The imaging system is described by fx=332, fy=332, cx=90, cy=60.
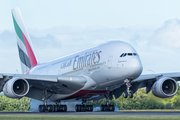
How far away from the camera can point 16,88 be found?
2389 cm

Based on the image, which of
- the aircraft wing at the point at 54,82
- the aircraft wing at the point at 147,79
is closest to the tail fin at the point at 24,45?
the aircraft wing at the point at 54,82

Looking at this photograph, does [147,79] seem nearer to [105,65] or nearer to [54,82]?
[105,65]

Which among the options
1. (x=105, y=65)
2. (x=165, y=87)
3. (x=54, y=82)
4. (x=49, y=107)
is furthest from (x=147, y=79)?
(x=49, y=107)

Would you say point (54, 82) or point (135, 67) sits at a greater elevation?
point (135, 67)

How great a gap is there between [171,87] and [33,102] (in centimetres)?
1578

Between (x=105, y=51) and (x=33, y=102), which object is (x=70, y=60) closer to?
(x=105, y=51)

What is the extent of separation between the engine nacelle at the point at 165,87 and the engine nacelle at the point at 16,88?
31.2 ft

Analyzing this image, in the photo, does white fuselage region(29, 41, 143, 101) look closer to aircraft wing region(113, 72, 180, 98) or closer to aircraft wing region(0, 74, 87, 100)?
aircraft wing region(0, 74, 87, 100)

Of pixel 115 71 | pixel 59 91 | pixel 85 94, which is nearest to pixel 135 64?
pixel 115 71

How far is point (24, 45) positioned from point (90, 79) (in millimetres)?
16899

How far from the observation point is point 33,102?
35094 millimetres

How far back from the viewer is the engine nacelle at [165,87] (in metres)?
24.7

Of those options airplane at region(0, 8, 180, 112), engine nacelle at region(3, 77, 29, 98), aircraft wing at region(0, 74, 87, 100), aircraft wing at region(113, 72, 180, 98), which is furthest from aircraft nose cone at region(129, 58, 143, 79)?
engine nacelle at region(3, 77, 29, 98)

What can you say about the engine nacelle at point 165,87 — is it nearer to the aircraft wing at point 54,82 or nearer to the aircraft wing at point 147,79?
the aircraft wing at point 147,79
